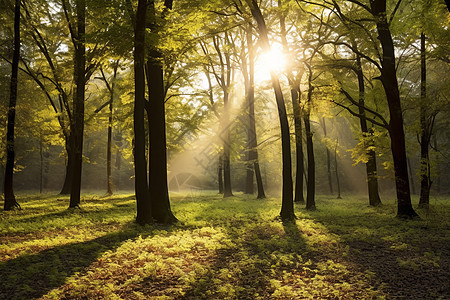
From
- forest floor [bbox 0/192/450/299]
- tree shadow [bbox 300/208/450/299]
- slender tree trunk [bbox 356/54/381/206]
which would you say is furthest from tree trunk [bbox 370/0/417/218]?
slender tree trunk [bbox 356/54/381/206]

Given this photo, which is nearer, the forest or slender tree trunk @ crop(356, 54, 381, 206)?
the forest

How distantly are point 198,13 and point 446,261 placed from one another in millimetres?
9148

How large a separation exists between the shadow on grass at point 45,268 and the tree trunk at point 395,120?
9.47 m

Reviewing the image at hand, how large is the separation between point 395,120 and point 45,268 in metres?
11.1

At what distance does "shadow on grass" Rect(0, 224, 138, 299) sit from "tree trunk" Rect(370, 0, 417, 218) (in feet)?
31.1

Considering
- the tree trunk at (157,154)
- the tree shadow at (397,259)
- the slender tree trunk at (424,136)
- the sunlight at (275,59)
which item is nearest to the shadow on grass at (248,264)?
the tree shadow at (397,259)

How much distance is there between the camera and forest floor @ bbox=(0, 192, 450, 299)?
13.7 feet

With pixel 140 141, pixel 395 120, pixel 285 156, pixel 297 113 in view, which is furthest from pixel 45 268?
pixel 297 113

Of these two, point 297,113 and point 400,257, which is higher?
point 297,113

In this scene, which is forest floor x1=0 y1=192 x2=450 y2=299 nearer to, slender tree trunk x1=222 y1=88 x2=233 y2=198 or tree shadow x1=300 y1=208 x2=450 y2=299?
tree shadow x1=300 y1=208 x2=450 y2=299

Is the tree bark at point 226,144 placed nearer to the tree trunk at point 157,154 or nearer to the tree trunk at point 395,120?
the tree trunk at point 157,154

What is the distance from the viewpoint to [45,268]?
5.00 meters

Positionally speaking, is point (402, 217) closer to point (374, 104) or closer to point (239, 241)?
point (239, 241)

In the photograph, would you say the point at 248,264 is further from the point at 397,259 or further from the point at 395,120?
the point at 395,120
